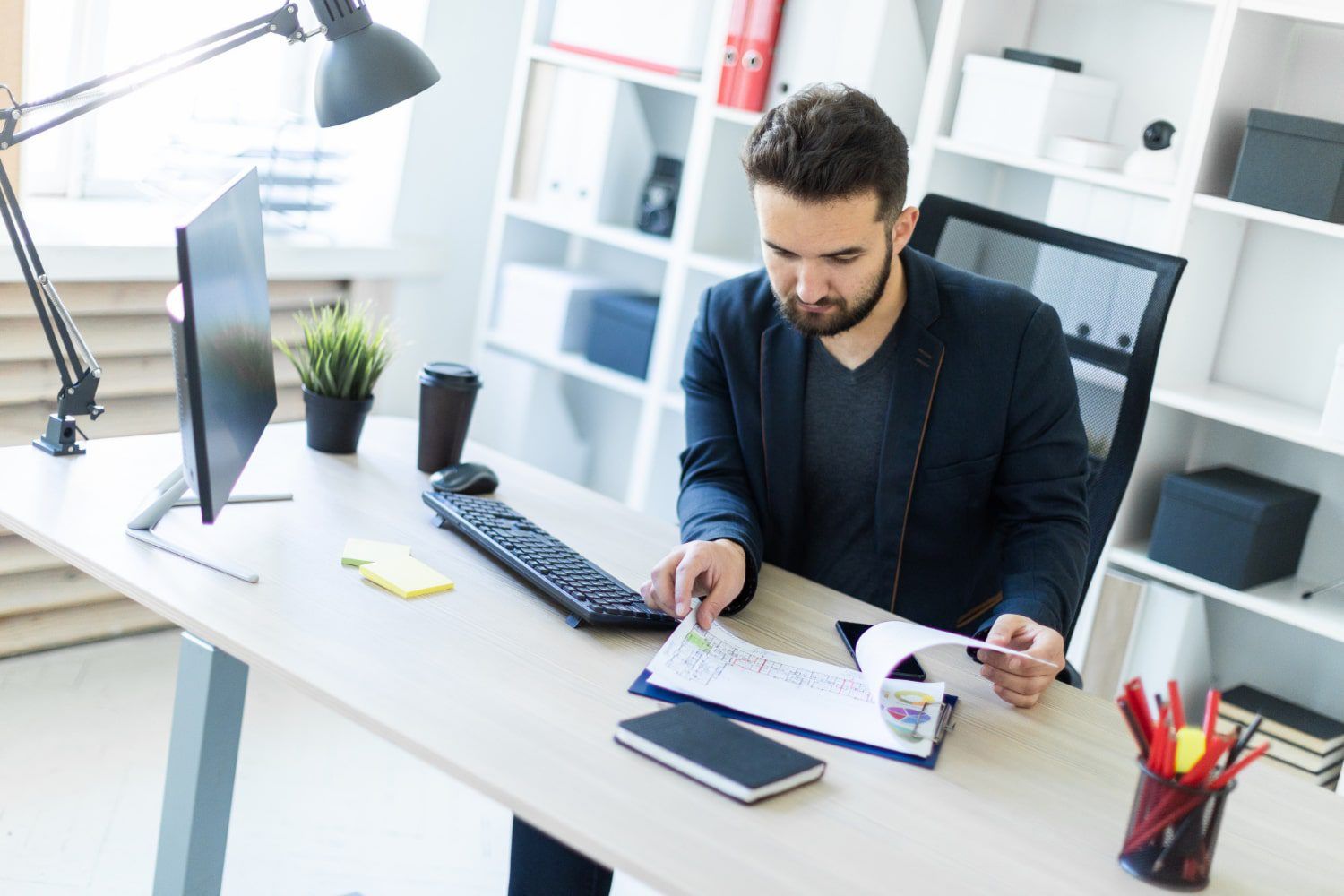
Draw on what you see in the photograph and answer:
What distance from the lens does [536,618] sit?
1.55 meters

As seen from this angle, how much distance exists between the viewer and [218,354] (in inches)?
57.7

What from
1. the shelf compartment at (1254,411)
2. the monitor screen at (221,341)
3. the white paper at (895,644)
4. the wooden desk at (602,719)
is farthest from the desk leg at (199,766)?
the shelf compartment at (1254,411)

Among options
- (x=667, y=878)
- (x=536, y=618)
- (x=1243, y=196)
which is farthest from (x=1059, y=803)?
(x=1243, y=196)

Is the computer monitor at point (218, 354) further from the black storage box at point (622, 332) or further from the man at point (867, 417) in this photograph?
the black storage box at point (622, 332)

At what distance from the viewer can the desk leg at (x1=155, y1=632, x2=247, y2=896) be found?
147cm

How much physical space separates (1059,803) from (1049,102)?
1.79m

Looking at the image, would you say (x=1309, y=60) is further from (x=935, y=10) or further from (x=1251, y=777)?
(x=1251, y=777)

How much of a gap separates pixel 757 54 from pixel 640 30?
0.34 m

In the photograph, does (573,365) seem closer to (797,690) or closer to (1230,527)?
(1230,527)

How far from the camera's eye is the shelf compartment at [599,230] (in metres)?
3.22

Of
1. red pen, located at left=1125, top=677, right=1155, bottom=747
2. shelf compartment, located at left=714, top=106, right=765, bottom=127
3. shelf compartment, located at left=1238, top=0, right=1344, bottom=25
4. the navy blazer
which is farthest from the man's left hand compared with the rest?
shelf compartment, located at left=714, top=106, right=765, bottom=127

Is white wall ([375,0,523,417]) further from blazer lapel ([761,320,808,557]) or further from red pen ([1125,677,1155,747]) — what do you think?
red pen ([1125,677,1155,747])

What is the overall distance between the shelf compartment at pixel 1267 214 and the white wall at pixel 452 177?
1.77 meters

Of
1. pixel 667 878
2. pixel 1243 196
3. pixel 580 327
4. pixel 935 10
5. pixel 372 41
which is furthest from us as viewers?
pixel 580 327
